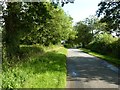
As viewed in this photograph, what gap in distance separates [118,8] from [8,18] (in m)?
12.9

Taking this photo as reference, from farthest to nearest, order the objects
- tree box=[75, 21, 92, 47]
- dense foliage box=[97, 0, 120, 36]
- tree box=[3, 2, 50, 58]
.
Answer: tree box=[75, 21, 92, 47], dense foliage box=[97, 0, 120, 36], tree box=[3, 2, 50, 58]

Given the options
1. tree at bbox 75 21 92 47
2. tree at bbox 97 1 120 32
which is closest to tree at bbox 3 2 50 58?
tree at bbox 97 1 120 32

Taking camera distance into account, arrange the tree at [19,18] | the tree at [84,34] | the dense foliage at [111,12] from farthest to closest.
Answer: the tree at [84,34], the dense foliage at [111,12], the tree at [19,18]

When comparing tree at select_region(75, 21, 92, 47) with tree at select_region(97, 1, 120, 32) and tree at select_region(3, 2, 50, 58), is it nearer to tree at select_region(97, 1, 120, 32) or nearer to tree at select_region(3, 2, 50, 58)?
tree at select_region(97, 1, 120, 32)

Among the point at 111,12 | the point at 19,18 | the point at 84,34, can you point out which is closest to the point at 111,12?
the point at 111,12

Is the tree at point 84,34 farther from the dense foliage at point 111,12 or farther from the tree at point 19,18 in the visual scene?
the tree at point 19,18

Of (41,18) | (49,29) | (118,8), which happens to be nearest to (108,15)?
(118,8)

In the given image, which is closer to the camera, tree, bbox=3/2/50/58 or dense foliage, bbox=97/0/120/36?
tree, bbox=3/2/50/58

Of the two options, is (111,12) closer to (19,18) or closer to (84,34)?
(19,18)

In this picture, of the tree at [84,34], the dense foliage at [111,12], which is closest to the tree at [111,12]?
the dense foliage at [111,12]

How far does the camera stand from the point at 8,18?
27109 millimetres

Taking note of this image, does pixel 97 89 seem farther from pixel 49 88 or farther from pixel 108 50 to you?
pixel 108 50

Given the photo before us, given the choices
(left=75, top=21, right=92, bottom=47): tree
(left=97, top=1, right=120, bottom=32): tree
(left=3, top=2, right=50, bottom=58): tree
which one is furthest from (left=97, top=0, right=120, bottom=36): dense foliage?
(left=75, top=21, right=92, bottom=47): tree

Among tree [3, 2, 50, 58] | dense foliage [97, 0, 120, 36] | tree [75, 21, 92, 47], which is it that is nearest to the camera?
tree [3, 2, 50, 58]
